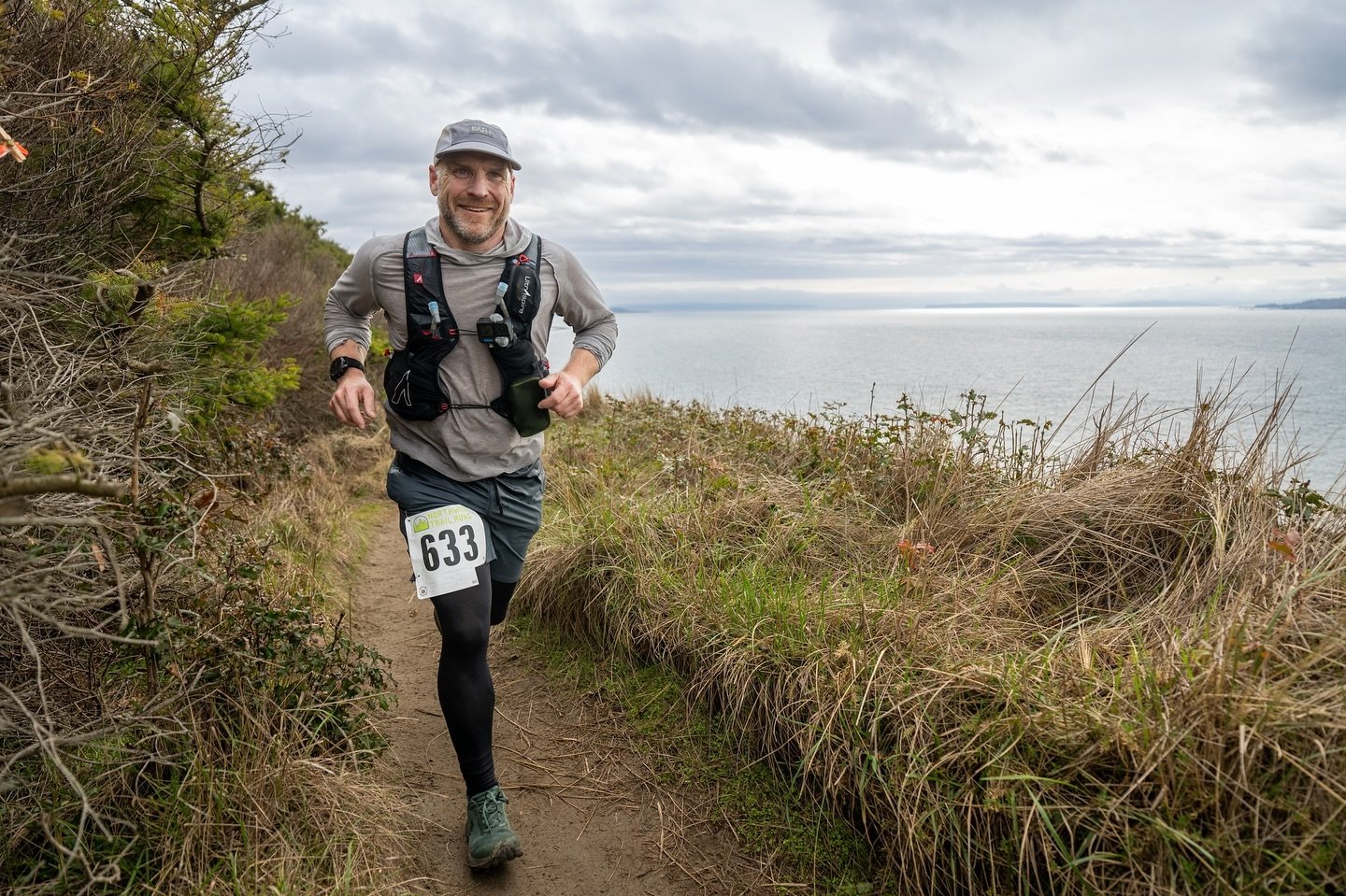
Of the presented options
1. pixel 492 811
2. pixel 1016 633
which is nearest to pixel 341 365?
pixel 492 811

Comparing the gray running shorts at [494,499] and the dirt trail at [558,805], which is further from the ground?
the gray running shorts at [494,499]

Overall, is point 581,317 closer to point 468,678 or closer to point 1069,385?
point 468,678

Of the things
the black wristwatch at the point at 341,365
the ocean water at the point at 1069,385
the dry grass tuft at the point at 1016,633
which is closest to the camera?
the dry grass tuft at the point at 1016,633

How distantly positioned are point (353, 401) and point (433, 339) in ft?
1.22

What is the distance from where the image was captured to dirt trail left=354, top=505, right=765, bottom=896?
10.4ft

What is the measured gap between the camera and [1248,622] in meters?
2.78

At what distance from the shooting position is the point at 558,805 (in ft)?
11.9

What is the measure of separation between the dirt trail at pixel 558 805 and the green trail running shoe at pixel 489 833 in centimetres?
9

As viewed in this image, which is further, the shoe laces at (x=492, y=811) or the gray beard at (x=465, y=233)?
the gray beard at (x=465, y=233)

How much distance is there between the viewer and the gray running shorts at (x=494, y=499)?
3.27 metres

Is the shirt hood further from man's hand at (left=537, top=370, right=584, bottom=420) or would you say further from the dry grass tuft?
the dry grass tuft

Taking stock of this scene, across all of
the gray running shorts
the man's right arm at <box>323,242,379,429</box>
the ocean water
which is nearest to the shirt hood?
the man's right arm at <box>323,242,379,429</box>

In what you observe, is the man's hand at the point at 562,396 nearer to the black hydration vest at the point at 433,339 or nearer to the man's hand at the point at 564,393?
the man's hand at the point at 564,393

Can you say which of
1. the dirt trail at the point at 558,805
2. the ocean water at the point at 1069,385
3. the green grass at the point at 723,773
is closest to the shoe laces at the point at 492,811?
the dirt trail at the point at 558,805
